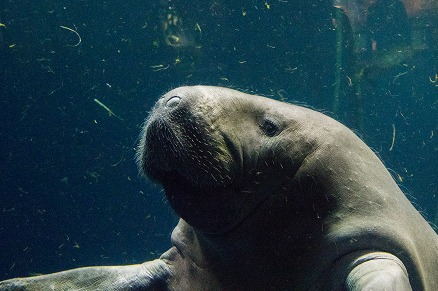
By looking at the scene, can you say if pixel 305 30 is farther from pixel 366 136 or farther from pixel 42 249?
pixel 42 249

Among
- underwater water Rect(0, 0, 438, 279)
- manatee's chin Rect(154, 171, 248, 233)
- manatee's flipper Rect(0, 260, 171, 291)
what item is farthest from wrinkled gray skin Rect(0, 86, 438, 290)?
underwater water Rect(0, 0, 438, 279)

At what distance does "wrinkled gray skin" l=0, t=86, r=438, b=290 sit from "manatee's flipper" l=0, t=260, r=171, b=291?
0.75 meters

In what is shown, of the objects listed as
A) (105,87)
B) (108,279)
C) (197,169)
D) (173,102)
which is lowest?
(105,87)

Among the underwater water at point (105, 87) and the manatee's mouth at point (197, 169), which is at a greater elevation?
the manatee's mouth at point (197, 169)

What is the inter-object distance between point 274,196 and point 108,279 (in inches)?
74.2

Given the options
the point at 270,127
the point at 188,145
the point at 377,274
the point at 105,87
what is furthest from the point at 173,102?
the point at 105,87

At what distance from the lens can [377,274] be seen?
2887 millimetres

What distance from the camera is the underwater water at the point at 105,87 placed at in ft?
41.3

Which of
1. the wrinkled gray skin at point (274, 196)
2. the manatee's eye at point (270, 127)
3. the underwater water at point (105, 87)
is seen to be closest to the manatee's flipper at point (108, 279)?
the wrinkled gray skin at point (274, 196)

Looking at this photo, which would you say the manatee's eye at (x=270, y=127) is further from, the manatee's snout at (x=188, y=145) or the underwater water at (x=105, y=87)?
the underwater water at (x=105, y=87)

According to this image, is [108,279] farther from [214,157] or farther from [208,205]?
[214,157]

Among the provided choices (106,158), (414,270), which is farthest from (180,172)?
(106,158)

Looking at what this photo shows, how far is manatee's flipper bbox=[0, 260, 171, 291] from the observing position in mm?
4281

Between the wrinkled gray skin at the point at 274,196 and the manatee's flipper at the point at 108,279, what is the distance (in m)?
0.75
